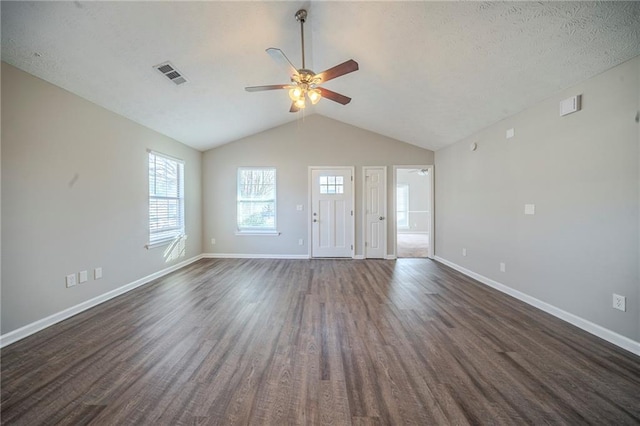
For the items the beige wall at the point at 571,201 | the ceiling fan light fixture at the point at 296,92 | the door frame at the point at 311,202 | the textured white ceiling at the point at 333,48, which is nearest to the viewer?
the textured white ceiling at the point at 333,48

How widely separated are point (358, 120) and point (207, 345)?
4.54 metres

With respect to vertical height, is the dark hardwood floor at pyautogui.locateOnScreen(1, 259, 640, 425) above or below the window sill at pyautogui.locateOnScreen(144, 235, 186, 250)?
below

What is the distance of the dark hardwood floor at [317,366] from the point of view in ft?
4.51

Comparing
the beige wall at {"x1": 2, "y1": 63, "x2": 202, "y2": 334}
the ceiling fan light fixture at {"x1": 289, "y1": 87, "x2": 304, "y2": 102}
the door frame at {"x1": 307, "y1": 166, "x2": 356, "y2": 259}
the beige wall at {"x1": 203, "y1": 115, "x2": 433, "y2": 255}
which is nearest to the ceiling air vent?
the beige wall at {"x1": 2, "y1": 63, "x2": 202, "y2": 334}

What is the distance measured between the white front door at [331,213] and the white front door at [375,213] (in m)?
0.38

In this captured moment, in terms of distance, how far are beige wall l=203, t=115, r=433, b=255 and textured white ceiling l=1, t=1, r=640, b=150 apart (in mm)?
1592

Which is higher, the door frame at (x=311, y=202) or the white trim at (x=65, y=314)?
the door frame at (x=311, y=202)

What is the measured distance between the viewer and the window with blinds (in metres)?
3.90

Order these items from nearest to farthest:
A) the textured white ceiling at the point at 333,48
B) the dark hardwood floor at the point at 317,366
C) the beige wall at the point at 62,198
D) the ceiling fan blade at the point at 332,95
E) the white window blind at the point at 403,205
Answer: the dark hardwood floor at the point at 317,366
the textured white ceiling at the point at 333,48
the beige wall at the point at 62,198
the ceiling fan blade at the point at 332,95
the white window blind at the point at 403,205

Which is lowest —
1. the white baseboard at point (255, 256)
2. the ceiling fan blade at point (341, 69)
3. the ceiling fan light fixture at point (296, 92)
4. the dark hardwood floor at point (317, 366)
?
the dark hardwood floor at point (317, 366)

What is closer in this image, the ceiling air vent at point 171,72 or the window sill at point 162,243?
the ceiling air vent at point 171,72

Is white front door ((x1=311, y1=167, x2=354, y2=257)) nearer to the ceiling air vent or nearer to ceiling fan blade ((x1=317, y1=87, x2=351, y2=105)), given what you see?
ceiling fan blade ((x1=317, y1=87, x2=351, y2=105))

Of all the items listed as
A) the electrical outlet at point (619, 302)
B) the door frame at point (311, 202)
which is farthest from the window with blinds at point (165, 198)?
the electrical outlet at point (619, 302)

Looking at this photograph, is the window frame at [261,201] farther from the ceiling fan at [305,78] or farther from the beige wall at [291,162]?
the ceiling fan at [305,78]
